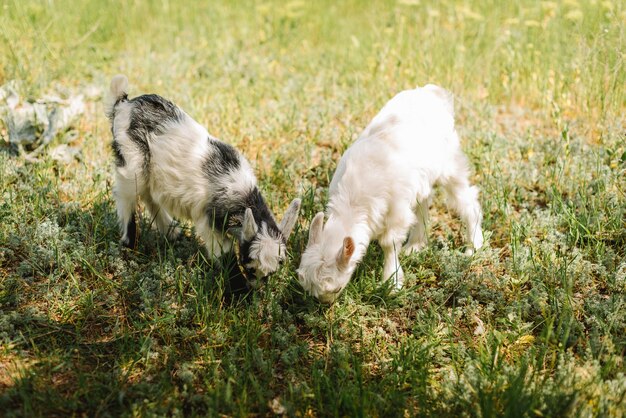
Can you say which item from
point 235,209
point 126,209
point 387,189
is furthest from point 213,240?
point 387,189

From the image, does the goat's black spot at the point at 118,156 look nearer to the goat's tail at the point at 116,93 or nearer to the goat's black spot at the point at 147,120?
the goat's black spot at the point at 147,120

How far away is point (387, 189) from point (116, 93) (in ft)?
7.71

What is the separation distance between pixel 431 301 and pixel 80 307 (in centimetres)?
254

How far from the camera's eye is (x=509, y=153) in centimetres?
626

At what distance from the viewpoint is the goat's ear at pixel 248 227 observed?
4207 mm

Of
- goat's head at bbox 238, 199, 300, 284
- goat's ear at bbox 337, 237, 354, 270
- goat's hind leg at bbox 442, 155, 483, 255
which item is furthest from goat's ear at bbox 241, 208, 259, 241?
goat's hind leg at bbox 442, 155, 483, 255

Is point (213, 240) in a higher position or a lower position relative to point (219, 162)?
lower

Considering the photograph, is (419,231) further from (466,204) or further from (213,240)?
(213,240)

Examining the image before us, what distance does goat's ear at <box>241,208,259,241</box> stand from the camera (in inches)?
166

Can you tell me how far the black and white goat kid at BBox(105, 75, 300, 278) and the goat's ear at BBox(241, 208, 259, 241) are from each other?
189 millimetres

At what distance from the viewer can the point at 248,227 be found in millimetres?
4254

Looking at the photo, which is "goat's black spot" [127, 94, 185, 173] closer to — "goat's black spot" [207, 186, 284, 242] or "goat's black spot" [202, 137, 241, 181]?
"goat's black spot" [202, 137, 241, 181]

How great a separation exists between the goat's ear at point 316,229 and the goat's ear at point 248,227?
1.32ft

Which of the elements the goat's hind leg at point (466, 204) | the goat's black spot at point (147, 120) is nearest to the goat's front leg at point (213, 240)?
the goat's black spot at point (147, 120)
